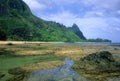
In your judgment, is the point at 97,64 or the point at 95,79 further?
the point at 97,64

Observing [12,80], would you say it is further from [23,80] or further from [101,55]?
[101,55]

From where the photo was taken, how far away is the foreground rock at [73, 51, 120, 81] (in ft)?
102

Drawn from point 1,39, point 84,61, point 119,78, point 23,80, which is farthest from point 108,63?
point 1,39

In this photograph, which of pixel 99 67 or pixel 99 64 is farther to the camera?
pixel 99 64

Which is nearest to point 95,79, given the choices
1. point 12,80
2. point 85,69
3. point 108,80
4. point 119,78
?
point 108,80

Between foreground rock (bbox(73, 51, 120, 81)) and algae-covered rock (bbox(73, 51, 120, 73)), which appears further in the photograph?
algae-covered rock (bbox(73, 51, 120, 73))

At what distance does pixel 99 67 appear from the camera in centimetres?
3569

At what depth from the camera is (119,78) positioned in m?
27.6

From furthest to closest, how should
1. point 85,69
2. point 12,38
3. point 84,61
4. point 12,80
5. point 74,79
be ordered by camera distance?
point 12,38 → point 84,61 → point 85,69 → point 74,79 → point 12,80

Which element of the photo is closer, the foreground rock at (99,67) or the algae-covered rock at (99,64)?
the foreground rock at (99,67)

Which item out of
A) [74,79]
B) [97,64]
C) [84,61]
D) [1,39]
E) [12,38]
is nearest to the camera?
[74,79]

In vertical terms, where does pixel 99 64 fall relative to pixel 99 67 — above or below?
above

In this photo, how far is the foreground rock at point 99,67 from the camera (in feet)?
102

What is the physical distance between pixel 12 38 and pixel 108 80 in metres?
171
